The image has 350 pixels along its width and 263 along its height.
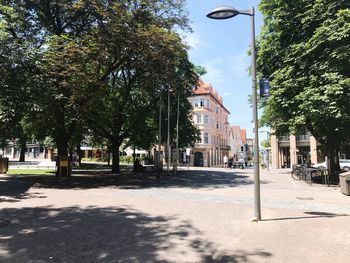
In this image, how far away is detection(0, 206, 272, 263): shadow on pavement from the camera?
21.1 ft

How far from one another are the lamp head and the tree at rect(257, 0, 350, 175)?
34.4 ft

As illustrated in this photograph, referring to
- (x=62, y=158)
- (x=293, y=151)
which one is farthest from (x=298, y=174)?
(x=293, y=151)

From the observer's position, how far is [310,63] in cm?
1994

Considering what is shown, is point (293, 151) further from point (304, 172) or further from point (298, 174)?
point (304, 172)

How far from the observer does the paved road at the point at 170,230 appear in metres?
6.57

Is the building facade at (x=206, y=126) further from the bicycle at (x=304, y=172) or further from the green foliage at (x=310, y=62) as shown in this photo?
the green foliage at (x=310, y=62)

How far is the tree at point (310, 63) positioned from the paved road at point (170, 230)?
263 inches

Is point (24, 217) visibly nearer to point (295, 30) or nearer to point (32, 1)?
point (32, 1)

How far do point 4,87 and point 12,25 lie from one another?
15.9ft

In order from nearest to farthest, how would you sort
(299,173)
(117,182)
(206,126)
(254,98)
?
(254,98)
(117,182)
(299,173)
(206,126)

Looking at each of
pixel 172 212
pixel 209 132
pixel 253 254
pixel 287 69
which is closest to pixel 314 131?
pixel 287 69

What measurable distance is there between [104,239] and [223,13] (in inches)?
241

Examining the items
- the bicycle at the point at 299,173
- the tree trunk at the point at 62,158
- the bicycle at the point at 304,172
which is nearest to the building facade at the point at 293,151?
the bicycle at the point at 299,173

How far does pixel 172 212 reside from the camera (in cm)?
1085
